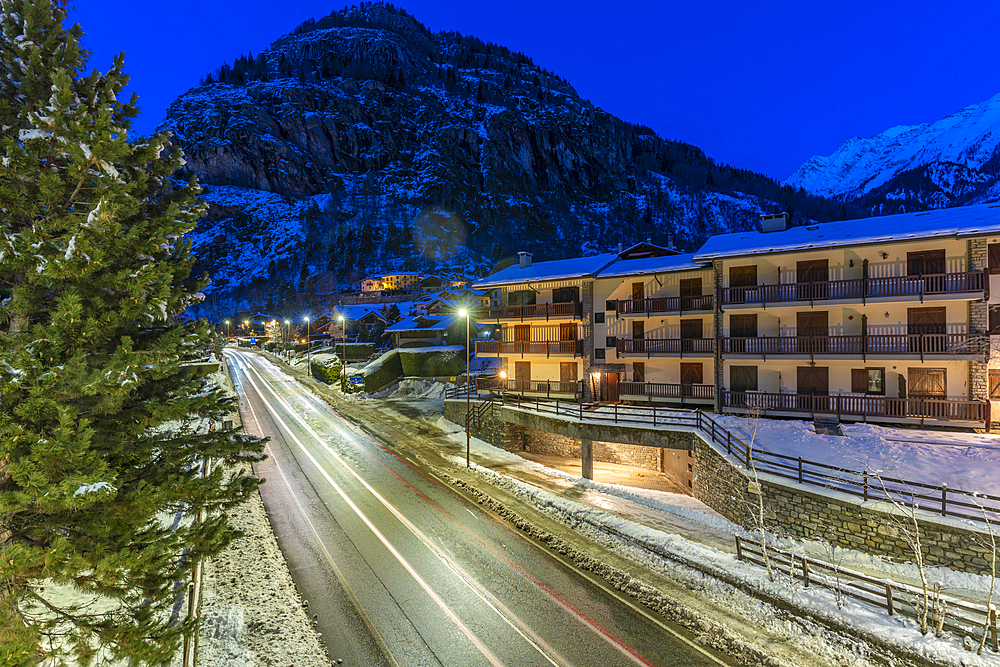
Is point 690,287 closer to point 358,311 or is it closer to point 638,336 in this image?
point 638,336

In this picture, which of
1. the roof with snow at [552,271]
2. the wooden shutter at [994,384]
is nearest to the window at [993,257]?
the wooden shutter at [994,384]

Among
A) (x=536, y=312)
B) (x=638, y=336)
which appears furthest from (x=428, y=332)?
(x=638, y=336)

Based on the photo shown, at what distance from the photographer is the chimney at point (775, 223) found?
1208 inches

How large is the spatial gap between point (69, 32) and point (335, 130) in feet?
628

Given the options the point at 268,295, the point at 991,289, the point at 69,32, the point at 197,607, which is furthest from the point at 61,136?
the point at 268,295

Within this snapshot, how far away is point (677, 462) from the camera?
26.2m

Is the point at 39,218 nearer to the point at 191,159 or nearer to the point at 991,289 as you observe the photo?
the point at 991,289

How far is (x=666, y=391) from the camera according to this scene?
29672mm

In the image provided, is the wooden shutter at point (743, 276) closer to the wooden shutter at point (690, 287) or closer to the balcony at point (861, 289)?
the balcony at point (861, 289)

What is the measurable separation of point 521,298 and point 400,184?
154 m

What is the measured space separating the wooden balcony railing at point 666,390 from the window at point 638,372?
2.59ft

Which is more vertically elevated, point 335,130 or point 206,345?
point 335,130

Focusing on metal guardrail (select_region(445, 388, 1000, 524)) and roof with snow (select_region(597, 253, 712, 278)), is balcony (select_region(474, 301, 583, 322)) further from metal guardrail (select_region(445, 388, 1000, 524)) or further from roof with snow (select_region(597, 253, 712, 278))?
metal guardrail (select_region(445, 388, 1000, 524))

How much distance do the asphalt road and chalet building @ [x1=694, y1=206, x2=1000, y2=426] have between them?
59.5 ft
